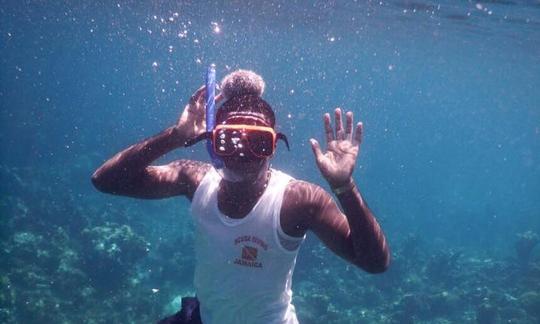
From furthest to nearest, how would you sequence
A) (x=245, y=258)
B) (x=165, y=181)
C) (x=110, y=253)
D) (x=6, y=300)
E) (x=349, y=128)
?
(x=110, y=253) < (x=6, y=300) < (x=165, y=181) < (x=349, y=128) < (x=245, y=258)

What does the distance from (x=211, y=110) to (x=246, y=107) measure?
0.85 ft

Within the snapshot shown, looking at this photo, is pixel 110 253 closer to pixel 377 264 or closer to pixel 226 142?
pixel 226 142

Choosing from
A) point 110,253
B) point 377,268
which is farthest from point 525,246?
point 377,268

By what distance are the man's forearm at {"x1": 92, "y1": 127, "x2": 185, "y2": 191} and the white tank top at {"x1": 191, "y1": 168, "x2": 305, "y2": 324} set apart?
39cm

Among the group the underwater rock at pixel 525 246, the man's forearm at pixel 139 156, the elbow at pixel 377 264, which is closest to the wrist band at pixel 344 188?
the elbow at pixel 377 264

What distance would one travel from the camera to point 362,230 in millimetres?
2791

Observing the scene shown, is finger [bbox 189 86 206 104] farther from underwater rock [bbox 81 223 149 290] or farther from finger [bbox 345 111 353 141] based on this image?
underwater rock [bbox 81 223 149 290]

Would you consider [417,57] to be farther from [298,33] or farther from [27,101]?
[27,101]

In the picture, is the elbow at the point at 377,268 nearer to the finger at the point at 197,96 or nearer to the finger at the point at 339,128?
the finger at the point at 339,128

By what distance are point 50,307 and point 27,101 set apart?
45.3 meters

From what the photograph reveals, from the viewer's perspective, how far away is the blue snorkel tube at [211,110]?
288cm

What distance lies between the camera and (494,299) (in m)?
15.7

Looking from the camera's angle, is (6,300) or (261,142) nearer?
(261,142)

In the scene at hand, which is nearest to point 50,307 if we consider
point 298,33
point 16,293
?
point 16,293
